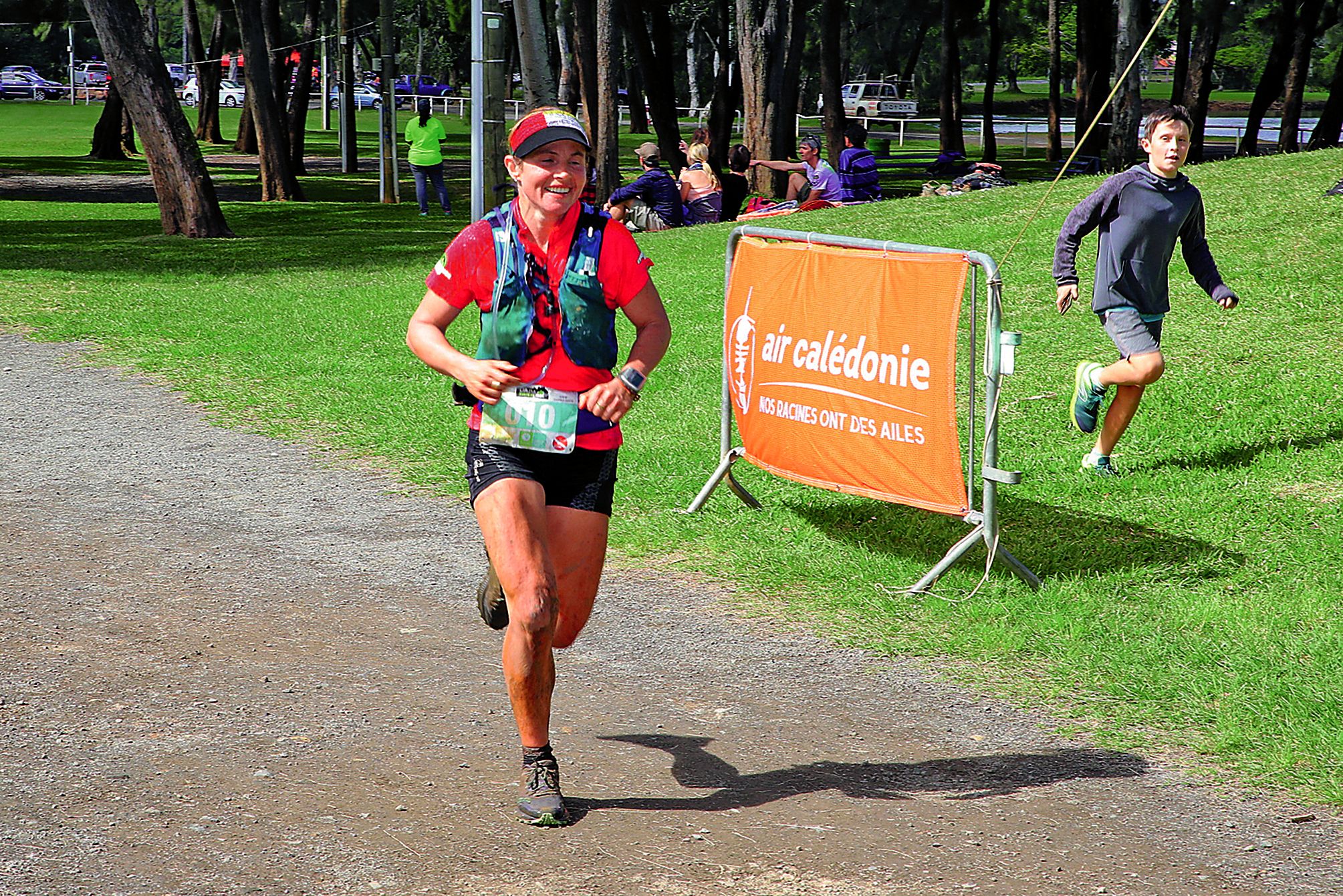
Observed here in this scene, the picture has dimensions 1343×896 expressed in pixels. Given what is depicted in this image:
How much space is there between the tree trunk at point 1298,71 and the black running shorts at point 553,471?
1353 inches

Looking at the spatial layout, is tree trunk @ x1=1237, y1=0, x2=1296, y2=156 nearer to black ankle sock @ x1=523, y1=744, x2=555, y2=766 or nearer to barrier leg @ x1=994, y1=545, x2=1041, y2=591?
barrier leg @ x1=994, y1=545, x2=1041, y2=591

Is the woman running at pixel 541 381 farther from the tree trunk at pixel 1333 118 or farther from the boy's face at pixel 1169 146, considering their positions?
the tree trunk at pixel 1333 118

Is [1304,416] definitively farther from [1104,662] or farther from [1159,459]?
[1104,662]

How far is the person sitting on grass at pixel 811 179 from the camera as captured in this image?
2020cm

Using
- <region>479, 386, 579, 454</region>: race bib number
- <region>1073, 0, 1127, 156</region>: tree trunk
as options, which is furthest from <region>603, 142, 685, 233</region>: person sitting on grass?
<region>1073, 0, 1127, 156</region>: tree trunk

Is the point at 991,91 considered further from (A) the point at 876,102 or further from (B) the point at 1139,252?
(B) the point at 1139,252

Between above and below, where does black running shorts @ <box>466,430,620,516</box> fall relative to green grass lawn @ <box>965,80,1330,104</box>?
below

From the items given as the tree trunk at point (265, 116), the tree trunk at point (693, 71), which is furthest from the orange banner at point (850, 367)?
the tree trunk at point (693, 71)

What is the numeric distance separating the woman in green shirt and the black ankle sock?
21.9 m

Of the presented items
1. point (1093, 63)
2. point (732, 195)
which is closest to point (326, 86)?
point (1093, 63)

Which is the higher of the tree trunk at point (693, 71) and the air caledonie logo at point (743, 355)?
the tree trunk at point (693, 71)

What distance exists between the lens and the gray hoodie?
7730 mm

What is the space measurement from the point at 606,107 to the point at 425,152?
3298 millimetres

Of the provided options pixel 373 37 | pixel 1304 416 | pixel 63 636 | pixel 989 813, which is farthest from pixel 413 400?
pixel 373 37
